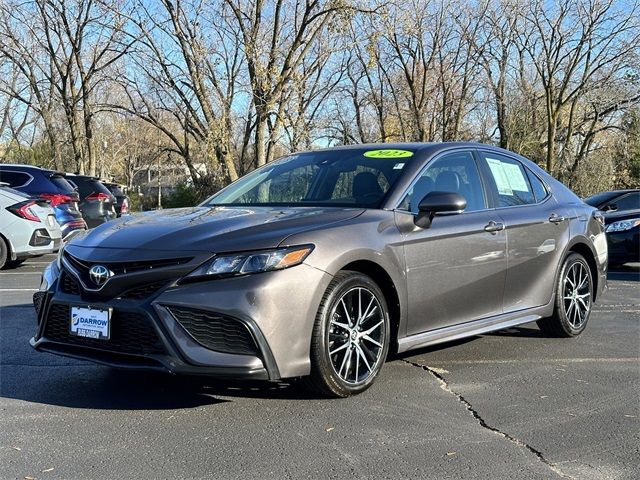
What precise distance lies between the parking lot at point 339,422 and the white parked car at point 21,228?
5881 mm

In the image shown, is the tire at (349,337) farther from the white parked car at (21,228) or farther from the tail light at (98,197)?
the tail light at (98,197)

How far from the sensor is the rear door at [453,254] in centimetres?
452

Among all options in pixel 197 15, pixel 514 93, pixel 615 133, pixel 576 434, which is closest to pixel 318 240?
pixel 576 434

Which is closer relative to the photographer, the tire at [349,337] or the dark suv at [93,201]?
the tire at [349,337]

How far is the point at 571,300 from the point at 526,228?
101cm

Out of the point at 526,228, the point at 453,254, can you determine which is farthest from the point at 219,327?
the point at 526,228

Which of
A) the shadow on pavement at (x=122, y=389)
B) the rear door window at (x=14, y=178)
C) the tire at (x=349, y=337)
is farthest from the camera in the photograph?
the rear door window at (x=14, y=178)

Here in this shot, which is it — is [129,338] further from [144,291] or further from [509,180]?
[509,180]

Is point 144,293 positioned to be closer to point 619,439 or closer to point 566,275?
point 619,439

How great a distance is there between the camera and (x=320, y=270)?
152 inches

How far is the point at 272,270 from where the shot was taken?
3.71m

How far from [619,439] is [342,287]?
65.1 inches

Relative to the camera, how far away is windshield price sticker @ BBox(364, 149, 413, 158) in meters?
4.99

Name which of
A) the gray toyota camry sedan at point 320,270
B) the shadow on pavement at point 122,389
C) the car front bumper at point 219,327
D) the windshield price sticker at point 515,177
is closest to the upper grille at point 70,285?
the gray toyota camry sedan at point 320,270
